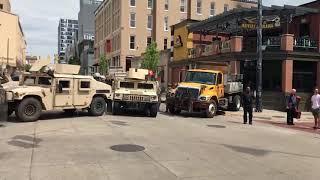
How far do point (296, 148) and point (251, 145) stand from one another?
1.33 metres

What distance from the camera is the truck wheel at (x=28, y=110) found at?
1873 centimetres

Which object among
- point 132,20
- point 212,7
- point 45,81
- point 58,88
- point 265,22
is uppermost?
point 212,7

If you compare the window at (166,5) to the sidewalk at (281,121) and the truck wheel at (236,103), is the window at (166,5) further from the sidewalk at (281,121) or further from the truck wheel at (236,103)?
the sidewalk at (281,121)

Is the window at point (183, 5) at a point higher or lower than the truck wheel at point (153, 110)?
higher

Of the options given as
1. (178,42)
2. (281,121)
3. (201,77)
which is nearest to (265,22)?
(201,77)

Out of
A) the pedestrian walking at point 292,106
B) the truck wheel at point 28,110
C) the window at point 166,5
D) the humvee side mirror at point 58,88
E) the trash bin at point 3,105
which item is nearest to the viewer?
the trash bin at point 3,105

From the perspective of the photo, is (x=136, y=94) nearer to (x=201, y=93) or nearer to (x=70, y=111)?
(x=70, y=111)

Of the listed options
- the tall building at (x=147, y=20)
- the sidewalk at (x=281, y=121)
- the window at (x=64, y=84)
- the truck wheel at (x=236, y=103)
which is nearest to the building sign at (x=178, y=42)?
the truck wheel at (x=236, y=103)

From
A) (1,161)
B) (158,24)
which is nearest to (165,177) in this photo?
(1,161)

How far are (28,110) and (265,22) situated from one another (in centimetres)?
2189

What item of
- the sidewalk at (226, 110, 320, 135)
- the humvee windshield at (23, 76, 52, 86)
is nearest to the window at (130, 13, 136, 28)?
the sidewalk at (226, 110, 320, 135)

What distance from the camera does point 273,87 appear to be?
36375mm

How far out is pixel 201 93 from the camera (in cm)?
2455

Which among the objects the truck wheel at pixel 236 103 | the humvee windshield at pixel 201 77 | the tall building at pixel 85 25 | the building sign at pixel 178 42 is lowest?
the truck wheel at pixel 236 103
